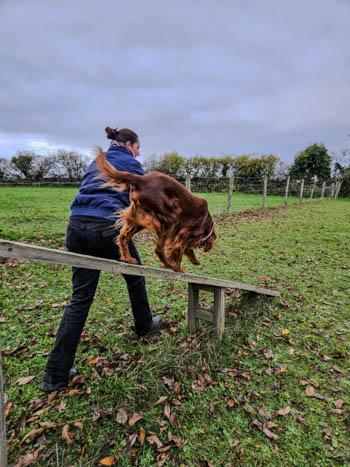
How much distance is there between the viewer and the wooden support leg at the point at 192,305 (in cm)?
344

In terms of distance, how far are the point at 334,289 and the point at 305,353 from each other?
221 cm

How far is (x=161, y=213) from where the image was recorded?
7.54ft

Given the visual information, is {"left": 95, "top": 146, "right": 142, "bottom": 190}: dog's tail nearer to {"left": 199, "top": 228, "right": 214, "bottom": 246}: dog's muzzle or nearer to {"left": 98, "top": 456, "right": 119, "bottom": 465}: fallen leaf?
{"left": 199, "top": 228, "right": 214, "bottom": 246}: dog's muzzle

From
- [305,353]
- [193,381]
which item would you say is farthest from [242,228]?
[193,381]

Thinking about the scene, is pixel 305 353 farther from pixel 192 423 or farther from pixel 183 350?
pixel 192 423

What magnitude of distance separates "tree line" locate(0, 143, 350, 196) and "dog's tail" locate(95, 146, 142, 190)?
19687 millimetres

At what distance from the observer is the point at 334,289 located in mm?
5094

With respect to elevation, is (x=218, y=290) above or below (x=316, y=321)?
above

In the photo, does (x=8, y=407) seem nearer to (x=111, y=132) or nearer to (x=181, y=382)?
(x=181, y=382)

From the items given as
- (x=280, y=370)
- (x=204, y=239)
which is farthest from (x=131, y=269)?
(x=280, y=370)

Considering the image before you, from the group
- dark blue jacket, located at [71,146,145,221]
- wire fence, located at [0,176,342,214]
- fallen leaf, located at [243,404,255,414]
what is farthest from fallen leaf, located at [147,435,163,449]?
wire fence, located at [0,176,342,214]

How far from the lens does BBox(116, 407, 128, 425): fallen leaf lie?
2322 millimetres

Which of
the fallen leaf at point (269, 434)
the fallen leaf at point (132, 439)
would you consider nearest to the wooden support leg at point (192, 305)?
the fallen leaf at point (269, 434)

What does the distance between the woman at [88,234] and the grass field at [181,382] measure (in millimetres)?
349
